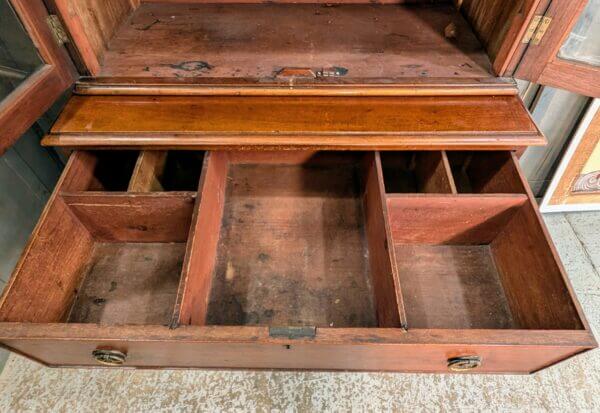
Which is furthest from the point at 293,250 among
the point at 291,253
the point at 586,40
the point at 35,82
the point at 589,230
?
the point at 589,230

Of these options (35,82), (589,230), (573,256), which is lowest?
(35,82)

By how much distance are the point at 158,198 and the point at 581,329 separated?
3.26 feet

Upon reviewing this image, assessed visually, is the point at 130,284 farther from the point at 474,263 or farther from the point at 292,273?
the point at 474,263

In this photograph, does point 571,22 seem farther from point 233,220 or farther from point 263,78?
point 233,220

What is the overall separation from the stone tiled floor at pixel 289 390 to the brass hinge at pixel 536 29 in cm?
92

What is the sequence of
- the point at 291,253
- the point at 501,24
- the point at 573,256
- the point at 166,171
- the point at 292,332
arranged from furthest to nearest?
the point at 573,256
the point at 166,171
the point at 291,253
the point at 501,24
the point at 292,332

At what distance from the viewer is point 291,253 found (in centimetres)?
107

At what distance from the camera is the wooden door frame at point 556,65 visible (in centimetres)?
84

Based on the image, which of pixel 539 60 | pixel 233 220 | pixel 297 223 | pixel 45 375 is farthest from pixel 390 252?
pixel 45 375

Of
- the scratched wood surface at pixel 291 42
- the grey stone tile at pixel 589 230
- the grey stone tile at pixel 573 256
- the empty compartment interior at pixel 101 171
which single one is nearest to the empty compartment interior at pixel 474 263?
the scratched wood surface at pixel 291 42

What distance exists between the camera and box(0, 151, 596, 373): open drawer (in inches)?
29.7

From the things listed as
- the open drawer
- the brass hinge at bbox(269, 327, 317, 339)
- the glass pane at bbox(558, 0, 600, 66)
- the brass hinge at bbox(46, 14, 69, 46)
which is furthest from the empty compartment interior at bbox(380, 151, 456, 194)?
the brass hinge at bbox(46, 14, 69, 46)

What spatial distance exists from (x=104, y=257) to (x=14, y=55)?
552mm

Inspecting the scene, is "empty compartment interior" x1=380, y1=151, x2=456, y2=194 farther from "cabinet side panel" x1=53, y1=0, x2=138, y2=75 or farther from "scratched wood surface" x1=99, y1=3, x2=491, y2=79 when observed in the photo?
"cabinet side panel" x1=53, y1=0, x2=138, y2=75
